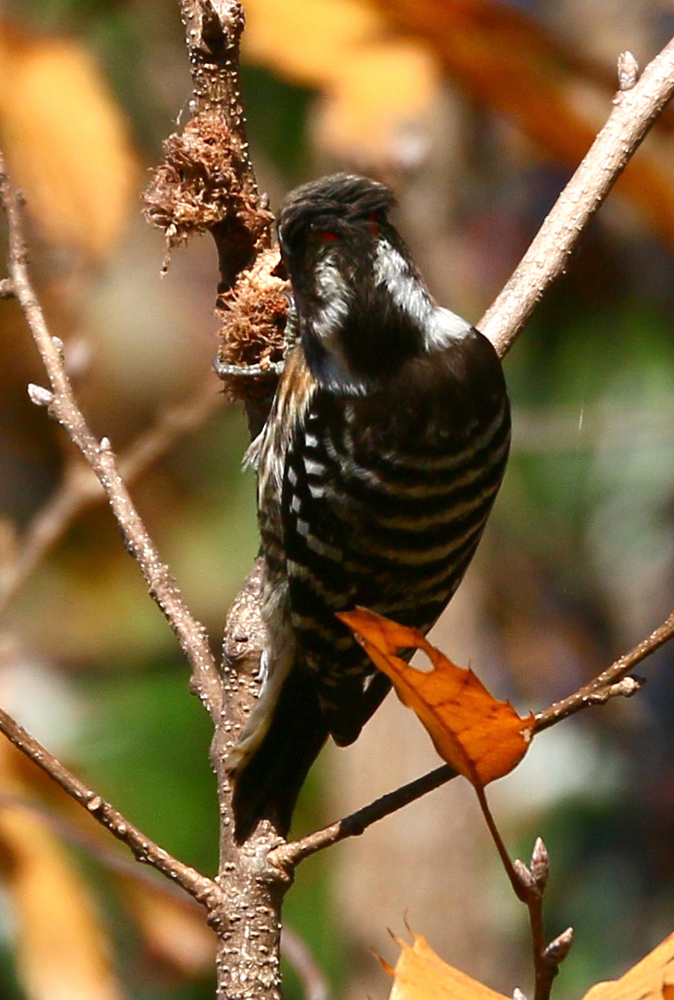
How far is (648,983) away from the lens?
112cm

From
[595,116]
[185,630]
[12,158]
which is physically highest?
[12,158]

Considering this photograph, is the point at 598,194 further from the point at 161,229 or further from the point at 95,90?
the point at 95,90

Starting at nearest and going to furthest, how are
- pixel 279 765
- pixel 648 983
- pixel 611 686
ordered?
1. pixel 648 983
2. pixel 611 686
3. pixel 279 765

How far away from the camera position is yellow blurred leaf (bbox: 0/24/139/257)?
10.4ft

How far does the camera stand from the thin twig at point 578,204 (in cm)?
213

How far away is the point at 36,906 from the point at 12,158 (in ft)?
5.89

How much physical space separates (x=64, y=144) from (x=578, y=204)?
149cm

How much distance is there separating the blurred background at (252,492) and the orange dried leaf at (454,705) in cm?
177

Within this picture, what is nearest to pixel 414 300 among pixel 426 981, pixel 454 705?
pixel 454 705

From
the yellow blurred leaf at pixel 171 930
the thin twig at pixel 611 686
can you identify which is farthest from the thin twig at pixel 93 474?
the thin twig at pixel 611 686

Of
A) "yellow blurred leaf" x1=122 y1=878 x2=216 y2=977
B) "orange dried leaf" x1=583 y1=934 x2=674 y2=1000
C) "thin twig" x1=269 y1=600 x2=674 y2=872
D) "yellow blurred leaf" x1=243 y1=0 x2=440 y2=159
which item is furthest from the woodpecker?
"yellow blurred leaf" x1=122 y1=878 x2=216 y2=977

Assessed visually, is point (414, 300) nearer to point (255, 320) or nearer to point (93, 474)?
point (255, 320)

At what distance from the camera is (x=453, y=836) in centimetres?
388

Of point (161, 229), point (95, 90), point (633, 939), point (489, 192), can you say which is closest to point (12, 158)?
point (95, 90)
